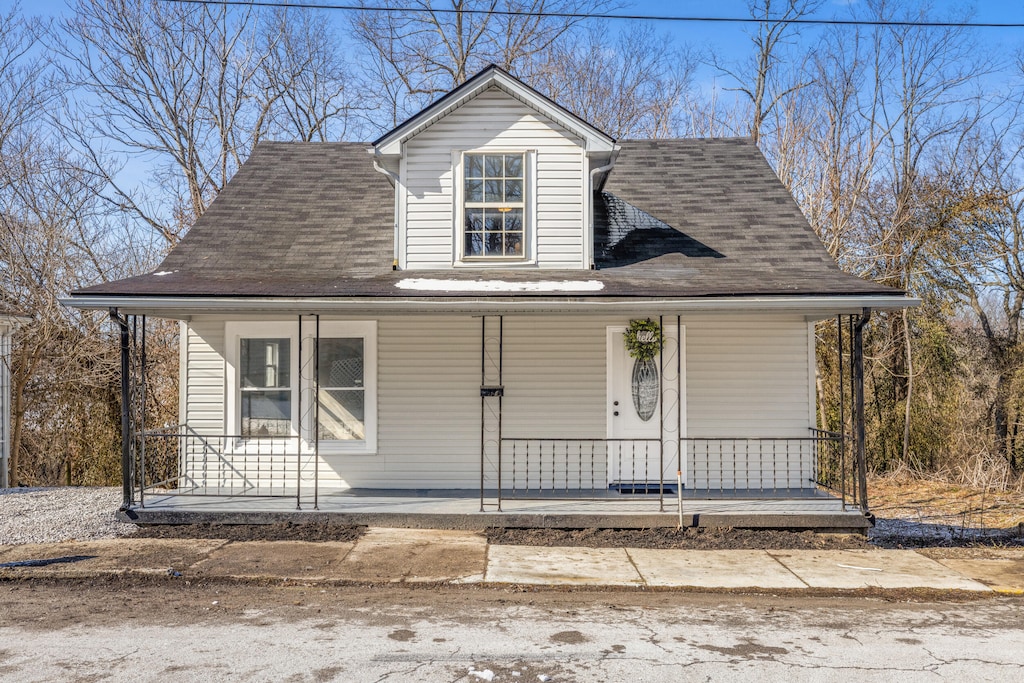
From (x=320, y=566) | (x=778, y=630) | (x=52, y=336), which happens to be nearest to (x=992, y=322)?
(x=778, y=630)

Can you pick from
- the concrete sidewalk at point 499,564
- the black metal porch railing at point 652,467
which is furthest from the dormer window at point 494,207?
the concrete sidewalk at point 499,564

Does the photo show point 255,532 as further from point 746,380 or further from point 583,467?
point 746,380

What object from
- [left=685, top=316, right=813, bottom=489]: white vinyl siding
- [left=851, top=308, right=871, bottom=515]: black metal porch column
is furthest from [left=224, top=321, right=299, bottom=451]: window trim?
[left=851, top=308, right=871, bottom=515]: black metal porch column

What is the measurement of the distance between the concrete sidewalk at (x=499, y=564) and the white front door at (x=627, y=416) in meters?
2.08

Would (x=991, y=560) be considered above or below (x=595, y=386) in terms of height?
below

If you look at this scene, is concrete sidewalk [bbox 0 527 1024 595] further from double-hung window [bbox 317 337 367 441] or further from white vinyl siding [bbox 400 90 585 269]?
white vinyl siding [bbox 400 90 585 269]

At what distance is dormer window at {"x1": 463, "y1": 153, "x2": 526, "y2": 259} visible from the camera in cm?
994

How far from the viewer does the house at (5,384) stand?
44.1 feet

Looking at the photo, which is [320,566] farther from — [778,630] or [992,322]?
[992,322]

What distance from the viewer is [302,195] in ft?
38.5

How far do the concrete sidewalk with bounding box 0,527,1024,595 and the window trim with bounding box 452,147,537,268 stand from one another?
3.43m

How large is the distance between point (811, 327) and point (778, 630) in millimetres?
5433

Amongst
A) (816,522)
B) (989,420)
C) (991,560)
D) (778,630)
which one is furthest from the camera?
(989,420)

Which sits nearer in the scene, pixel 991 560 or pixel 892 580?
pixel 892 580
